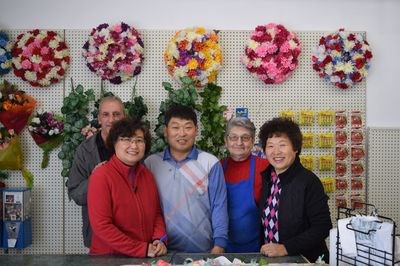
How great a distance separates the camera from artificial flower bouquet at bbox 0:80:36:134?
13.3 ft

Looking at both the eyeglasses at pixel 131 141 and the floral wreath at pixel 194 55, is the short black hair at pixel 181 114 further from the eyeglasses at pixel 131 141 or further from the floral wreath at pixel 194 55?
the floral wreath at pixel 194 55

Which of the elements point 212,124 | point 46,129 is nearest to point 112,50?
point 46,129

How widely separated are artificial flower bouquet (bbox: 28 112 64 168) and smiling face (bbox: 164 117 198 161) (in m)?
1.67

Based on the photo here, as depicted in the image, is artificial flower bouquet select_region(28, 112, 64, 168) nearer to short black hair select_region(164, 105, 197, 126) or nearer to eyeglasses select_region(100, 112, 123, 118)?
eyeglasses select_region(100, 112, 123, 118)

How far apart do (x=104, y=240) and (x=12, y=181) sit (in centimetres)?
234

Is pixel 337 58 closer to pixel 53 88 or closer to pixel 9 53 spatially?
pixel 53 88

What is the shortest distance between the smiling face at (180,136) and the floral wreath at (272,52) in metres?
1.52

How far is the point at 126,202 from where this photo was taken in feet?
7.86

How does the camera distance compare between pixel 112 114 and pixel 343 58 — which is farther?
pixel 343 58

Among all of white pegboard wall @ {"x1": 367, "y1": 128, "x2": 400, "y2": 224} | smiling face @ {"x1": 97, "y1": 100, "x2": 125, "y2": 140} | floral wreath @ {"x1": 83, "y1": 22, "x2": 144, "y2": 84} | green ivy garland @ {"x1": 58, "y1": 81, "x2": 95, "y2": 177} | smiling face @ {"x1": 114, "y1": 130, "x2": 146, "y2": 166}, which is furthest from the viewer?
white pegboard wall @ {"x1": 367, "y1": 128, "x2": 400, "y2": 224}

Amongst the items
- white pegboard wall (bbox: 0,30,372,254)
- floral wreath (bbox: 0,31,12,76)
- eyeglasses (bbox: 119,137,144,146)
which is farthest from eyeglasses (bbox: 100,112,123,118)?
floral wreath (bbox: 0,31,12,76)

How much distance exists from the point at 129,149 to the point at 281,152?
878 mm

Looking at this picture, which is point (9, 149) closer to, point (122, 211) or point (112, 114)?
point (112, 114)

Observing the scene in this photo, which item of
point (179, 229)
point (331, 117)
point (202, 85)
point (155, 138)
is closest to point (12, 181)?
point (155, 138)
